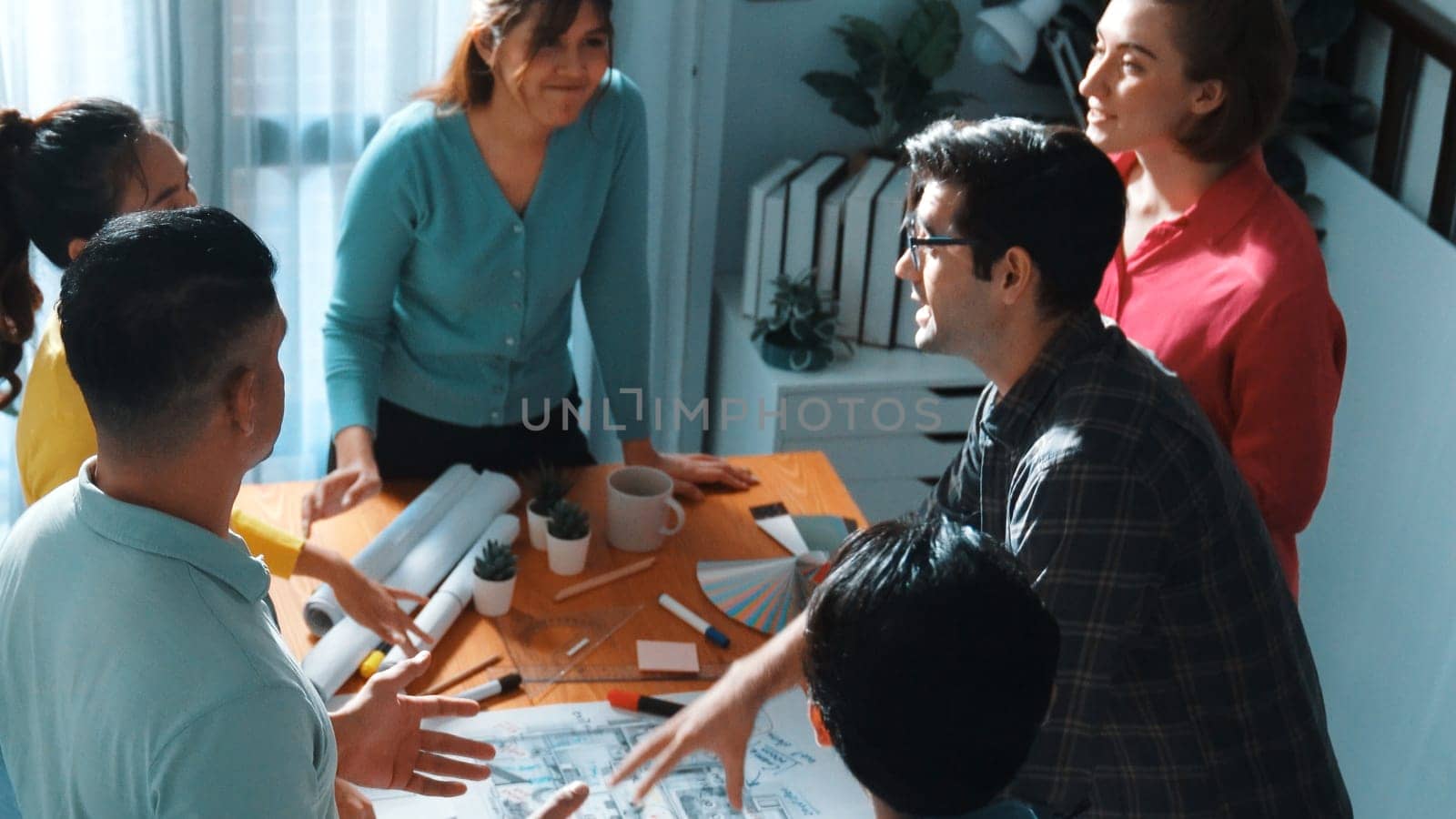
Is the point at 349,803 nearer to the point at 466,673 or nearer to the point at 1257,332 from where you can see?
the point at 466,673

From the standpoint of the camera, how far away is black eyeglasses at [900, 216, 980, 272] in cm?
159

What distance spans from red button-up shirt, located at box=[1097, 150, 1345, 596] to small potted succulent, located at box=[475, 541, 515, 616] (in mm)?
899

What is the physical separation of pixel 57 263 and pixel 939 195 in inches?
40.6

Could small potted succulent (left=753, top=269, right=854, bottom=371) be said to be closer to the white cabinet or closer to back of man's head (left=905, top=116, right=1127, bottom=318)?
the white cabinet

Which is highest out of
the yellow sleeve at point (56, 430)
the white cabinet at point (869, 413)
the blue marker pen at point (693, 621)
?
the yellow sleeve at point (56, 430)

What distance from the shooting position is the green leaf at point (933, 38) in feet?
9.96

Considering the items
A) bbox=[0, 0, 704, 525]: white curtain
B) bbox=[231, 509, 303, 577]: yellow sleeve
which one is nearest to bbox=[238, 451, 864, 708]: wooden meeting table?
bbox=[231, 509, 303, 577]: yellow sleeve

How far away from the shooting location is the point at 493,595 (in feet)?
6.24

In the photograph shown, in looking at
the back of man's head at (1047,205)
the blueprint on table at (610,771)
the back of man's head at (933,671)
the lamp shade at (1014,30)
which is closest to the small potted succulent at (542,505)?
the blueprint on table at (610,771)

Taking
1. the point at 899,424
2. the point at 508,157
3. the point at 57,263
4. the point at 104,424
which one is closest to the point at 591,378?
the point at 899,424

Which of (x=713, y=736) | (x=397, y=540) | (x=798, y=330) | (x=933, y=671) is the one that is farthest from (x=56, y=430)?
(x=798, y=330)

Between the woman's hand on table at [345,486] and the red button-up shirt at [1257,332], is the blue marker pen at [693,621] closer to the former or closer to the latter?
the woman's hand on table at [345,486]

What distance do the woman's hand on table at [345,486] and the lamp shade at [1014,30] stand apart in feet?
5.28

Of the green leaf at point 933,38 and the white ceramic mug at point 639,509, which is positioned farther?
the green leaf at point 933,38
